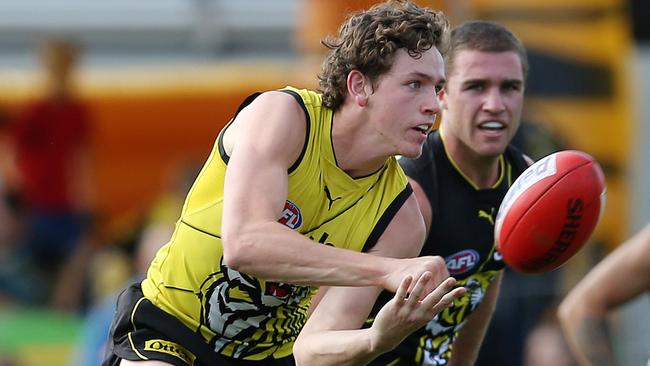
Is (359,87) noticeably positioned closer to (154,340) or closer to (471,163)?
(471,163)

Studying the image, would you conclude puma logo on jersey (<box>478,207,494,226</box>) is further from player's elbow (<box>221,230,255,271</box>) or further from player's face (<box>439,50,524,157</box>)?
player's elbow (<box>221,230,255,271</box>)

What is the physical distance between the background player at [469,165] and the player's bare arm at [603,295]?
0.36m

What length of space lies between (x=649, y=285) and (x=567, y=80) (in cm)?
565

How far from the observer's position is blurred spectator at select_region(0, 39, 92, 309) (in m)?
10.6

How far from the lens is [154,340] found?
502 centimetres

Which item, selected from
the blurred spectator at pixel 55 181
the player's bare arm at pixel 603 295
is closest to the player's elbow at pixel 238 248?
the player's bare arm at pixel 603 295

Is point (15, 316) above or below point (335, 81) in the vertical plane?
below

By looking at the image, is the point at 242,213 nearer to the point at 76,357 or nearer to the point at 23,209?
the point at 76,357

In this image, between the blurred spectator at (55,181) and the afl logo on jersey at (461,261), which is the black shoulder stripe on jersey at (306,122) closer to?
the afl logo on jersey at (461,261)

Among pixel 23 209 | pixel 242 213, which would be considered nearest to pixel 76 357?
pixel 23 209

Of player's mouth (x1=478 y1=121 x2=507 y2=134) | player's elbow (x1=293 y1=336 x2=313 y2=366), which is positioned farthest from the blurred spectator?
player's elbow (x1=293 y1=336 x2=313 y2=366)

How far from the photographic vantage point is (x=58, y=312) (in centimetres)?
1044

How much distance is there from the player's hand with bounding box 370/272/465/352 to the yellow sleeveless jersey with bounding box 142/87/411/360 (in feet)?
1.69

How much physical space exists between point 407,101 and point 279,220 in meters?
0.59
